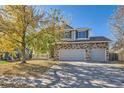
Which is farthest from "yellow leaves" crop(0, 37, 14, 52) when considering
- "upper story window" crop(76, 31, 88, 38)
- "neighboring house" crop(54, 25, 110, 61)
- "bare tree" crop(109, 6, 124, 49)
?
"upper story window" crop(76, 31, 88, 38)

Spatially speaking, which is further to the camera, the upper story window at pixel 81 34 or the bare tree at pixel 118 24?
the upper story window at pixel 81 34

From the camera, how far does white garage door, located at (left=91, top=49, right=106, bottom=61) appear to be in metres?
28.0

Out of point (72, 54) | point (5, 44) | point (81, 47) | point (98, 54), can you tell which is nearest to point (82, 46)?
point (81, 47)

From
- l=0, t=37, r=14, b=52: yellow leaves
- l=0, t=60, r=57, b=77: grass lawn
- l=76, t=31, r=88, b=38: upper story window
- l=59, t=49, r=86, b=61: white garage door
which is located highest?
l=76, t=31, r=88, b=38: upper story window

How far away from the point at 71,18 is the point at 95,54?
948cm

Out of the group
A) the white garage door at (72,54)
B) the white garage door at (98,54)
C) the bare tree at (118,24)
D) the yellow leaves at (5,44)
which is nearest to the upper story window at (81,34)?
the white garage door at (72,54)

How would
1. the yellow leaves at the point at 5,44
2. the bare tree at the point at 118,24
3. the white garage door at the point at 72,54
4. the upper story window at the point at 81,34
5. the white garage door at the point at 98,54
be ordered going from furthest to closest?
the upper story window at the point at 81,34, the white garage door at the point at 72,54, the white garage door at the point at 98,54, the bare tree at the point at 118,24, the yellow leaves at the point at 5,44

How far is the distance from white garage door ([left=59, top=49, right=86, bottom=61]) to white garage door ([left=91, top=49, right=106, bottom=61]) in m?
1.05

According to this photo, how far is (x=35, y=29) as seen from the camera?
19516 millimetres

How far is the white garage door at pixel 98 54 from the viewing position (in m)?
28.0

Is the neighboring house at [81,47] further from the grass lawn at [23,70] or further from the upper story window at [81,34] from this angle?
the grass lawn at [23,70]

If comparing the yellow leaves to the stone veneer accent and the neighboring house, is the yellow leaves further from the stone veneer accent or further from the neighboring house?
the stone veneer accent

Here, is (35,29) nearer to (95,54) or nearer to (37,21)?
(37,21)
